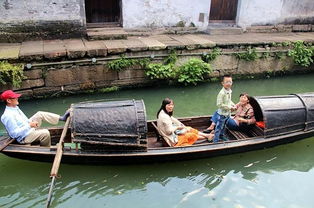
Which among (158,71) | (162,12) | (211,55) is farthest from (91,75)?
(211,55)

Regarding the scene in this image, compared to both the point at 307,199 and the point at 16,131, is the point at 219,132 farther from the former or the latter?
the point at 16,131

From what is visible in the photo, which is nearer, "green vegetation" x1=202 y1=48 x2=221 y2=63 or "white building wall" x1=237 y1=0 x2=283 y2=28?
"green vegetation" x1=202 y1=48 x2=221 y2=63

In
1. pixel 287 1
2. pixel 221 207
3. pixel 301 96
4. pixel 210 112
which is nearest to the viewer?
pixel 221 207

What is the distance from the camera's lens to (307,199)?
4.90 m

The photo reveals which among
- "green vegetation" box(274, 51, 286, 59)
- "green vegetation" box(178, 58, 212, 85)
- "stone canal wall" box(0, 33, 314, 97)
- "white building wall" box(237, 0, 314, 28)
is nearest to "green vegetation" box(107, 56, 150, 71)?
"stone canal wall" box(0, 33, 314, 97)

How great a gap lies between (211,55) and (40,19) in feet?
16.3

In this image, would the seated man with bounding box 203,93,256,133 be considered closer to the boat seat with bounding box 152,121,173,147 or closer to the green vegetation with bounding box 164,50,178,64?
the boat seat with bounding box 152,121,173,147

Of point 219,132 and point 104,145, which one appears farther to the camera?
point 219,132

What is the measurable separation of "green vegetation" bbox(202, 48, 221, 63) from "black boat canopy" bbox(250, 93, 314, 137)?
10.4 ft

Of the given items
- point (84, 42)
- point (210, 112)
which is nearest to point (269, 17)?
point (210, 112)

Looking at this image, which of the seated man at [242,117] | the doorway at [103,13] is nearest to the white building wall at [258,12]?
the doorway at [103,13]

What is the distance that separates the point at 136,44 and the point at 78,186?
4.47 m

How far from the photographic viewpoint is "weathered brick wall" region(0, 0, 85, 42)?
7.85 meters

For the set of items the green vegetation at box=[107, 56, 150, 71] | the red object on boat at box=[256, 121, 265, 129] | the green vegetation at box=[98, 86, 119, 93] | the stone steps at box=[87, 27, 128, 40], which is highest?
the stone steps at box=[87, 27, 128, 40]
